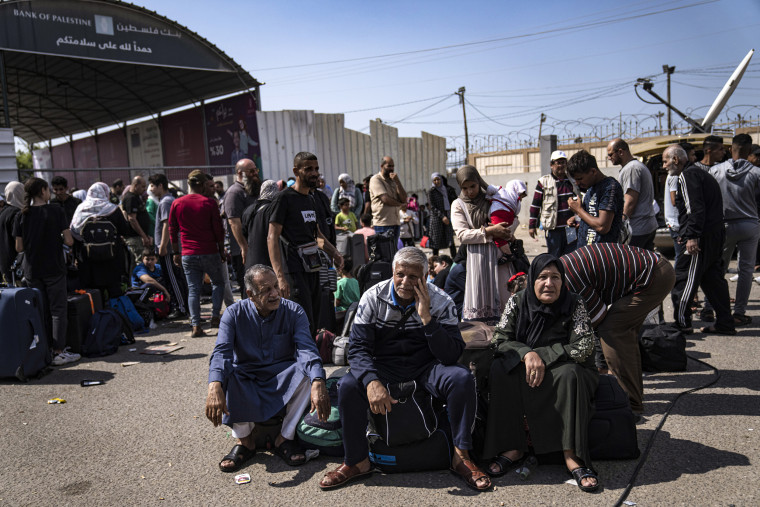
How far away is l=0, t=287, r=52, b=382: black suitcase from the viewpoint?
5625mm

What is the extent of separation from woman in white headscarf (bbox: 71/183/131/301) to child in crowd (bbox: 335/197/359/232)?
12.4 ft

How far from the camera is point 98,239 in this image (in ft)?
24.2

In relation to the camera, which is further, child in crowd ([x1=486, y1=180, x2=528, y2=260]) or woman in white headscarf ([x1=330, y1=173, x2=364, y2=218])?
woman in white headscarf ([x1=330, y1=173, x2=364, y2=218])

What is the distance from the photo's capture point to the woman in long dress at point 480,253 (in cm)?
522

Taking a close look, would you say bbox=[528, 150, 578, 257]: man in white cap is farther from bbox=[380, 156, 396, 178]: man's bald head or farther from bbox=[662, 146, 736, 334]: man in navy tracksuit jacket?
bbox=[380, 156, 396, 178]: man's bald head

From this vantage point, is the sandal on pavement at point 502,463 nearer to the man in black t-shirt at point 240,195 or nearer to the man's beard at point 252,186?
the man in black t-shirt at point 240,195

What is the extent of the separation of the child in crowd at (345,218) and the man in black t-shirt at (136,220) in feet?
10.4

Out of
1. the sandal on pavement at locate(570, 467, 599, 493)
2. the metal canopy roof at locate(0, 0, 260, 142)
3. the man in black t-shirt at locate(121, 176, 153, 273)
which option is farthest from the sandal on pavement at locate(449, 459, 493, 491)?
the metal canopy roof at locate(0, 0, 260, 142)

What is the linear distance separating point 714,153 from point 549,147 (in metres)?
7.94

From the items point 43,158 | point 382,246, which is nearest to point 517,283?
point 382,246

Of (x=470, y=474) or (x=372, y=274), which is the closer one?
(x=470, y=474)

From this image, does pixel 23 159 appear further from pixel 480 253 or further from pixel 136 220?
pixel 480 253

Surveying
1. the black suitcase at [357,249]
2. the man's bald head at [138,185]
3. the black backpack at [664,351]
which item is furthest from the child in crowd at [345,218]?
the black backpack at [664,351]

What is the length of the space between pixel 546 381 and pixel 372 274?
3.68 metres
